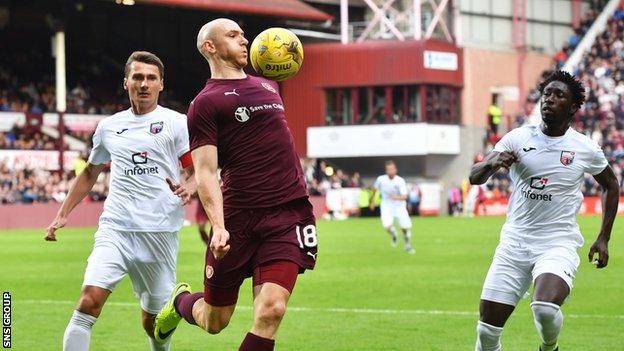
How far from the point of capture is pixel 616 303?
17219 millimetres

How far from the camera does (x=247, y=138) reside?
8.85m

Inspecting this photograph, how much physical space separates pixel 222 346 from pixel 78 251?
17.8 meters

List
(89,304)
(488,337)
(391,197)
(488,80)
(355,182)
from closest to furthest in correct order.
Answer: (488,337), (89,304), (391,197), (355,182), (488,80)

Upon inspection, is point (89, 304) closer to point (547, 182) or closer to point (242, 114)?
point (242, 114)

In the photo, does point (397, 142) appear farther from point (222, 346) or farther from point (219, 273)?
point (219, 273)

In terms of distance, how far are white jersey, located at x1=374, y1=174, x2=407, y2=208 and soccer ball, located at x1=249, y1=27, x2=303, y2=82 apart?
21575 mm

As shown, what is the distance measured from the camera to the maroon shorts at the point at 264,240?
8.83 m

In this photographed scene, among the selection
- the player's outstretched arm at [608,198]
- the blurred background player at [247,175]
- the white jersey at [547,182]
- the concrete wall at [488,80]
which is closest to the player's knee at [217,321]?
the blurred background player at [247,175]

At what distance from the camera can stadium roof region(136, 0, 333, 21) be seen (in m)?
53.6

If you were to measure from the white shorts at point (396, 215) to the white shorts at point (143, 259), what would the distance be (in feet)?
62.0

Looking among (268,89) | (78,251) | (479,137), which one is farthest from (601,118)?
(268,89)

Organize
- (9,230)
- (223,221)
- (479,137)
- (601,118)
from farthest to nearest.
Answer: (479,137) < (601,118) < (9,230) < (223,221)

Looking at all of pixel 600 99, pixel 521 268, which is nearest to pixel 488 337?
pixel 521 268

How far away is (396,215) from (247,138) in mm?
21297
